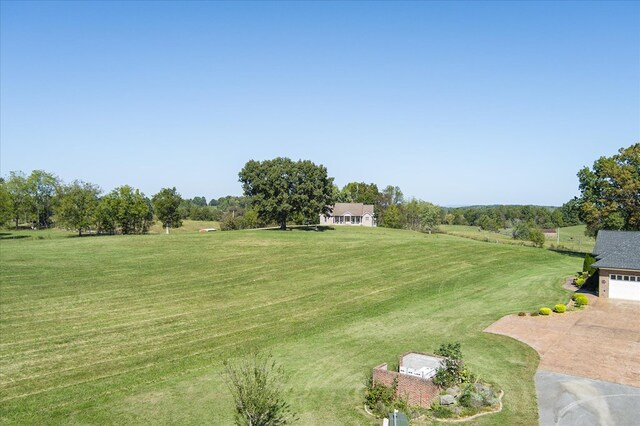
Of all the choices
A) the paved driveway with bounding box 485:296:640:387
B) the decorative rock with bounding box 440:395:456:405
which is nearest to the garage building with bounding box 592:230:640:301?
the paved driveway with bounding box 485:296:640:387

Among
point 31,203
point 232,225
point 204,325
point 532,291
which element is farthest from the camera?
point 232,225

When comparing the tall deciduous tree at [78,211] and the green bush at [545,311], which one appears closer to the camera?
the green bush at [545,311]

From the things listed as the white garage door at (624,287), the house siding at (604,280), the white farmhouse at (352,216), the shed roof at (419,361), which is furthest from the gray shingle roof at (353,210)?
the shed roof at (419,361)

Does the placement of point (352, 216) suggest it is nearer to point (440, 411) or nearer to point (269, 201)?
point (269, 201)

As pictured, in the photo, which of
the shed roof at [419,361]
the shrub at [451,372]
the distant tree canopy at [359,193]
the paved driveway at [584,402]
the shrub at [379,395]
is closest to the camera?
the paved driveway at [584,402]

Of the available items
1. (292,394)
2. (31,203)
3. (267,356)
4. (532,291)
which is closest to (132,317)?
(267,356)

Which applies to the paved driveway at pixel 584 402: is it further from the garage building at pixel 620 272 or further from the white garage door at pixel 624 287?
the white garage door at pixel 624 287

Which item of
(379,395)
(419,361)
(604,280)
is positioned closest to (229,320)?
(419,361)

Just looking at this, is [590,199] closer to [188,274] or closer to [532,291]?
[532,291]
